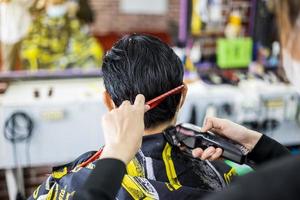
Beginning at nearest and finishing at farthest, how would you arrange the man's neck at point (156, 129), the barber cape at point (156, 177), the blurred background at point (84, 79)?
the barber cape at point (156, 177)
the man's neck at point (156, 129)
the blurred background at point (84, 79)

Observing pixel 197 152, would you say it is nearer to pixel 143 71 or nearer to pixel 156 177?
pixel 156 177

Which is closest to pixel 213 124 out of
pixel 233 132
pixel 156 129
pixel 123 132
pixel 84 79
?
pixel 233 132

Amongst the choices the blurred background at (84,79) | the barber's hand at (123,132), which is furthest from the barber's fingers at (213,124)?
the blurred background at (84,79)

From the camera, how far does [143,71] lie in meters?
1.08

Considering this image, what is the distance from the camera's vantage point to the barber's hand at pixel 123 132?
30.5 inches

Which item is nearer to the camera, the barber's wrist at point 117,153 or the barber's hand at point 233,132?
the barber's wrist at point 117,153

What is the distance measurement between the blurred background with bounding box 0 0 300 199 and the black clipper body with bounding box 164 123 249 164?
4.35 feet

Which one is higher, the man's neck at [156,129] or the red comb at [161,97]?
the red comb at [161,97]

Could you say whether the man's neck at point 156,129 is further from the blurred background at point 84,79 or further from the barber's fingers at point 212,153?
the blurred background at point 84,79

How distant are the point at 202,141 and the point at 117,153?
403mm

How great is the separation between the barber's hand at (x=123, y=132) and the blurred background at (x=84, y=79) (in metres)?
1.61

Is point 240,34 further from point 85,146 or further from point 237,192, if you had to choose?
point 237,192

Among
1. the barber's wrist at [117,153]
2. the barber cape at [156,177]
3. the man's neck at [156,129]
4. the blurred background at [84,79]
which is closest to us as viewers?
the barber's wrist at [117,153]

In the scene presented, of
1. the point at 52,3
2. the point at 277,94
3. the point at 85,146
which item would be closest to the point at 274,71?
the point at 277,94
